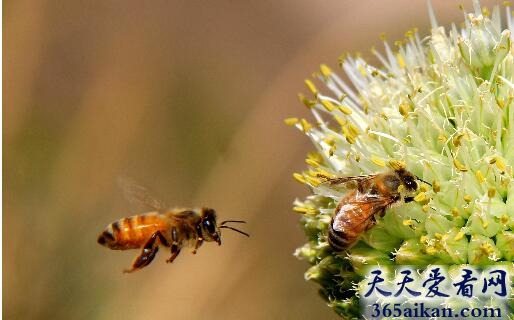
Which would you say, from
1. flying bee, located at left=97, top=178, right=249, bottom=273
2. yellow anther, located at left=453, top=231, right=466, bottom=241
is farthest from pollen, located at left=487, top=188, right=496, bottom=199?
flying bee, located at left=97, top=178, right=249, bottom=273

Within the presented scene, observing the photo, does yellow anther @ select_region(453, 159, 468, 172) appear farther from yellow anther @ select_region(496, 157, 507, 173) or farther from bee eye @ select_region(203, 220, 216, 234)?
bee eye @ select_region(203, 220, 216, 234)

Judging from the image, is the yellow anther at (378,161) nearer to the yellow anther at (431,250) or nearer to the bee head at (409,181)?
the bee head at (409,181)

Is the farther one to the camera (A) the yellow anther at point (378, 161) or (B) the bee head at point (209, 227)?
(B) the bee head at point (209, 227)

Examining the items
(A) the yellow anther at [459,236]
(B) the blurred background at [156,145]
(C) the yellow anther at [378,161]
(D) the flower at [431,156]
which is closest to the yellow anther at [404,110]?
(D) the flower at [431,156]

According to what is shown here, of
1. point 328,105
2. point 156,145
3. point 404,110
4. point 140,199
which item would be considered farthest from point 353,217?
point 156,145

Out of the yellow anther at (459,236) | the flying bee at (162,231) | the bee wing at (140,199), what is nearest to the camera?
the yellow anther at (459,236)

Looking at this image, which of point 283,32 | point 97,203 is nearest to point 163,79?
point 97,203
